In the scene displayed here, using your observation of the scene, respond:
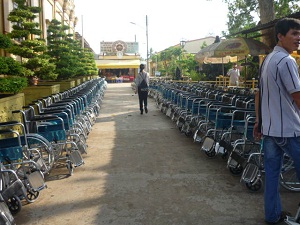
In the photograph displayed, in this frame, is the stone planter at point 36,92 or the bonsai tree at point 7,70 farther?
the stone planter at point 36,92

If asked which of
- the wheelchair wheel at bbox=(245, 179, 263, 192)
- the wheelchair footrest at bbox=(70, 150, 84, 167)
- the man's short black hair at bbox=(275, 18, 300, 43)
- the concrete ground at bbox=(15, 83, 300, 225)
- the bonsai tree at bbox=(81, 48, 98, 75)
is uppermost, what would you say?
the bonsai tree at bbox=(81, 48, 98, 75)

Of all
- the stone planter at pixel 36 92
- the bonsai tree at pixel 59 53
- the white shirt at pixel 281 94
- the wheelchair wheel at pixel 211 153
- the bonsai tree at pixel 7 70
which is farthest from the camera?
the bonsai tree at pixel 59 53

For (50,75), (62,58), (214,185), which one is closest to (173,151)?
(214,185)

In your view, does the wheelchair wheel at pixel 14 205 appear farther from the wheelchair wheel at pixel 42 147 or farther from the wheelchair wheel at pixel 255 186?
the wheelchair wheel at pixel 255 186

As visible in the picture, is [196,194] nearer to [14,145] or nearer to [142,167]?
[142,167]

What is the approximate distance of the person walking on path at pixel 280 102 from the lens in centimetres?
282

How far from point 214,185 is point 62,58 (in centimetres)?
1153

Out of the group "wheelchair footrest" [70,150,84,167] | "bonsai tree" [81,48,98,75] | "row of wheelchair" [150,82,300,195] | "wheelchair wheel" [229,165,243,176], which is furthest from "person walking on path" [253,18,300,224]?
"bonsai tree" [81,48,98,75]

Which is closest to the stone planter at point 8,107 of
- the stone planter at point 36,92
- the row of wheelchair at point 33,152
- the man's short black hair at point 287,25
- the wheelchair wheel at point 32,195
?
the row of wheelchair at point 33,152

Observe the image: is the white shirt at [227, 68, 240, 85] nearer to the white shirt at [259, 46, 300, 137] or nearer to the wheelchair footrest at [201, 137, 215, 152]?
the wheelchair footrest at [201, 137, 215, 152]

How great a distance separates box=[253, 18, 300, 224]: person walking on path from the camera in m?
2.82

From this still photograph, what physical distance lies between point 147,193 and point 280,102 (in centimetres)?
193

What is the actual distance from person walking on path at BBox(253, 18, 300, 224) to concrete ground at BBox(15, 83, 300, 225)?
2.47 feet

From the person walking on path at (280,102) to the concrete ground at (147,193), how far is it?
0.75 m
